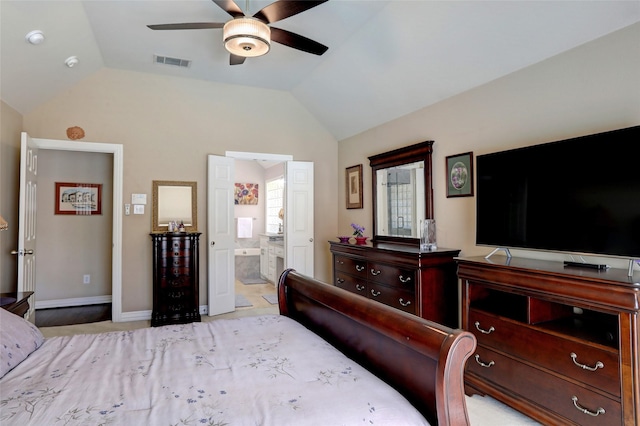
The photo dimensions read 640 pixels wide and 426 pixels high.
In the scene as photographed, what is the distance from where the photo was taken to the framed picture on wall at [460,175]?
3.35 m

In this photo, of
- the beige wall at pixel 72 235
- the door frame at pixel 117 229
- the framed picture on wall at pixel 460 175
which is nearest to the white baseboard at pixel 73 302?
the beige wall at pixel 72 235

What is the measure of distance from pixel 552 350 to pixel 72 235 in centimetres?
611

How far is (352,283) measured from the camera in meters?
4.22

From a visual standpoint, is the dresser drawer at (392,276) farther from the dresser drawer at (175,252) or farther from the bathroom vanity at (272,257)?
the bathroom vanity at (272,257)

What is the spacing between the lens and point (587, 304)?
1.97 m

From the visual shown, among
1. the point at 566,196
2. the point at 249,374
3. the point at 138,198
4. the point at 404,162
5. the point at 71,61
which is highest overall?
the point at 71,61

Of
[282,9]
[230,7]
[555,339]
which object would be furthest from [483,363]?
[230,7]

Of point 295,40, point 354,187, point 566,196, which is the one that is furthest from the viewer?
point 354,187

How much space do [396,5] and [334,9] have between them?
21.6 inches

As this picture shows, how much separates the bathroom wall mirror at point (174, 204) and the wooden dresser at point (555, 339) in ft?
11.7

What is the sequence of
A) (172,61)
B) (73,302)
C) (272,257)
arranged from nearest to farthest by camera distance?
1. (172,61)
2. (73,302)
3. (272,257)

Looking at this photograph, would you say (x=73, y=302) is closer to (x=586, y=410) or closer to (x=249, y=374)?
(x=249, y=374)

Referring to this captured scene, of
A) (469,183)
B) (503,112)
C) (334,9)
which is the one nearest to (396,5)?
(334,9)

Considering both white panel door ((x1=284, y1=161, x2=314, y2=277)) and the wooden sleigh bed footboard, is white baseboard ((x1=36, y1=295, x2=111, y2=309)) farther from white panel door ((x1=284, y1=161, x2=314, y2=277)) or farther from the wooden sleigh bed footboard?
the wooden sleigh bed footboard
